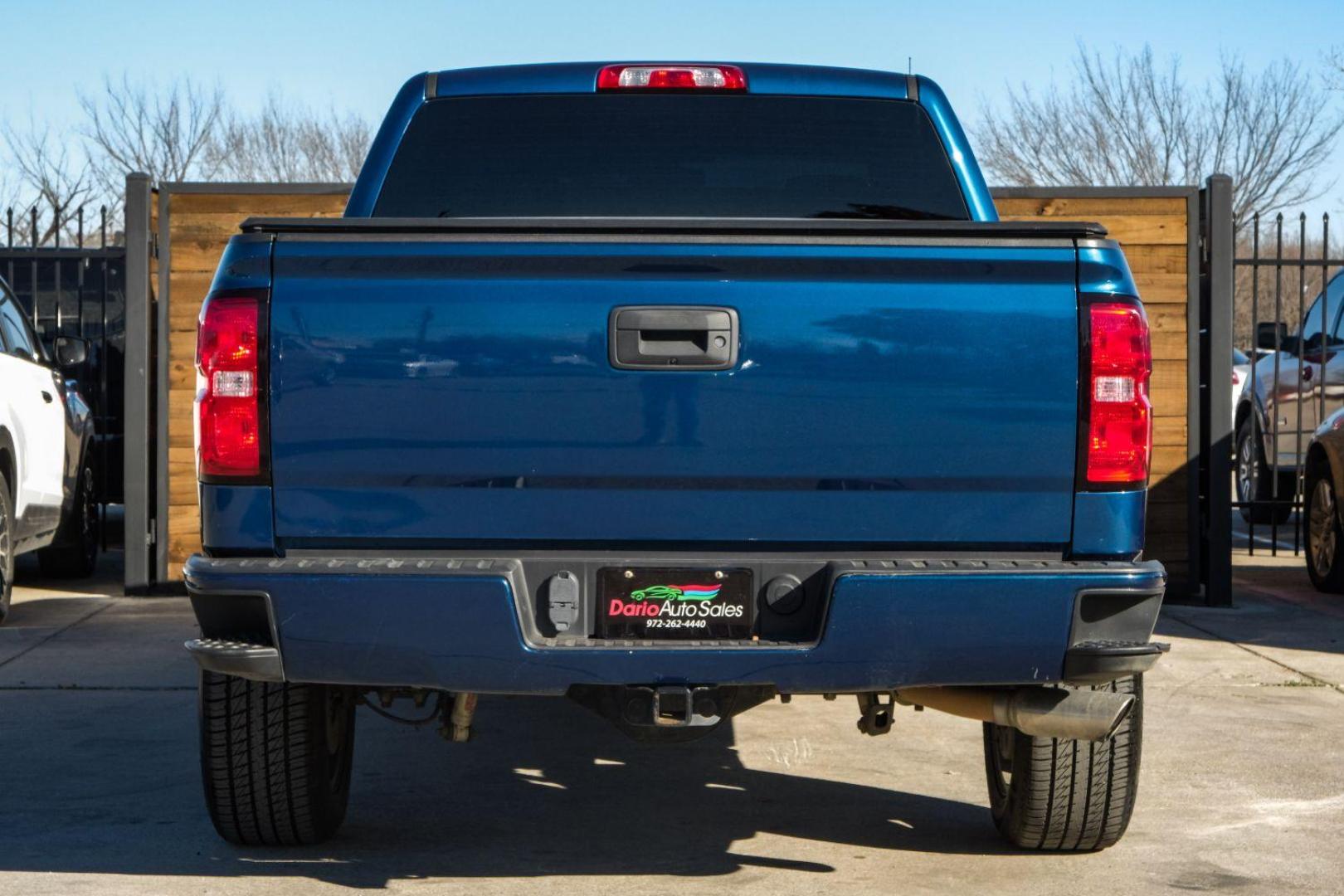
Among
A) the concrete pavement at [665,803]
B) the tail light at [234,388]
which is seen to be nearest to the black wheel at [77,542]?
the concrete pavement at [665,803]

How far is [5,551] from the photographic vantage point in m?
9.21

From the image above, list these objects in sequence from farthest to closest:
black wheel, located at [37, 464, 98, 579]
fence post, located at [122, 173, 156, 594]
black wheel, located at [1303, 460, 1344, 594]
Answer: black wheel, located at [37, 464, 98, 579], black wheel, located at [1303, 460, 1344, 594], fence post, located at [122, 173, 156, 594]

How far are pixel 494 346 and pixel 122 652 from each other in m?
4.97

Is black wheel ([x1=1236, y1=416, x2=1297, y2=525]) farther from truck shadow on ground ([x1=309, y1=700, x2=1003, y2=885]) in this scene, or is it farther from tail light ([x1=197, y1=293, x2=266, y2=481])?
tail light ([x1=197, y1=293, x2=266, y2=481])

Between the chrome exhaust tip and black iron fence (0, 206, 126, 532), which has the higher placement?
black iron fence (0, 206, 126, 532)

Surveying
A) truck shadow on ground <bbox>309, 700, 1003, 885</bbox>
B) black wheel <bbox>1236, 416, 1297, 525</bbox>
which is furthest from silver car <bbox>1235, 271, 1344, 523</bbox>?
truck shadow on ground <bbox>309, 700, 1003, 885</bbox>

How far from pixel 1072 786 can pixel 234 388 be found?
2374mm

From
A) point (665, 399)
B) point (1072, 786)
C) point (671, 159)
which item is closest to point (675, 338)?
point (665, 399)

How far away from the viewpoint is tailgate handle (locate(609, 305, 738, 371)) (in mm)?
3881

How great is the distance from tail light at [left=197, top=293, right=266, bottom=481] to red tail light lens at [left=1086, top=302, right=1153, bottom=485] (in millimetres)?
1825

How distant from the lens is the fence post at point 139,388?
9.74m

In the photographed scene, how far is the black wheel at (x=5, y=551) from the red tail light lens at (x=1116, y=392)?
6.80m

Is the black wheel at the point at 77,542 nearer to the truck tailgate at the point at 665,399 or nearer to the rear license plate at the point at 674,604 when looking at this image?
the truck tailgate at the point at 665,399

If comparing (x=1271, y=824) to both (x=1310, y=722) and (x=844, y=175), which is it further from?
(x=844, y=175)
